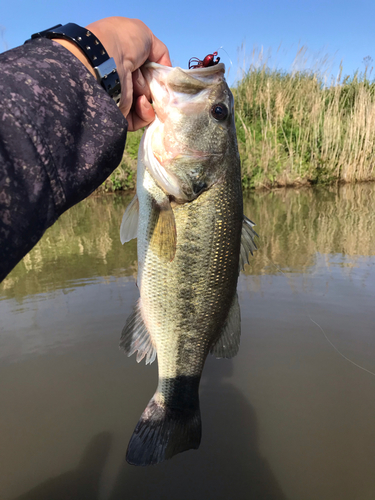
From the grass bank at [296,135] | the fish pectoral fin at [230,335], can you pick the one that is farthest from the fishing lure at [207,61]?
the grass bank at [296,135]

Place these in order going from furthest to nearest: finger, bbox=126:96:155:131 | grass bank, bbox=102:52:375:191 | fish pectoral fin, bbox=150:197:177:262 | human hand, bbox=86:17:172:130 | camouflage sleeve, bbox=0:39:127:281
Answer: grass bank, bbox=102:52:375:191, finger, bbox=126:96:155:131, fish pectoral fin, bbox=150:197:177:262, human hand, bbox=86:17:172:130, camouflage sleeve, bbox=0:39:127:281

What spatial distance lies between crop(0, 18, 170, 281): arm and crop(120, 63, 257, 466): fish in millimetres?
505

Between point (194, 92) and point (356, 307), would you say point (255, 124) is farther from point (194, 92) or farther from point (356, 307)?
point (194, 92)

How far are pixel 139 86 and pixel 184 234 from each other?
2.46 feet

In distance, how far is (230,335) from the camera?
6.05 ft

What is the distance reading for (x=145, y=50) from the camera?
64.0 inches

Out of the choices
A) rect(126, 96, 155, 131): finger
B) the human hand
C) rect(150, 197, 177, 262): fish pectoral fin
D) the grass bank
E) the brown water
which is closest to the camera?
the human hand

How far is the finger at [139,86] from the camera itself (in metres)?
1.71

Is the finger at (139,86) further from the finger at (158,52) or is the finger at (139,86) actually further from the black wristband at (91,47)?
the black wristband at (91,47)

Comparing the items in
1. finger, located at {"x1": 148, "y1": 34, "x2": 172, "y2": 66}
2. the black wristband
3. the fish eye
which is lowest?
the fish eye

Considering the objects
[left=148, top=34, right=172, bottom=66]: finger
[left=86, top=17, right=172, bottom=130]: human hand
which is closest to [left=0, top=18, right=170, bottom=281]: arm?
[left=86, top=17, right=172, bottom=130]: human hand

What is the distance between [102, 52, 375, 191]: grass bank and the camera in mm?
11688

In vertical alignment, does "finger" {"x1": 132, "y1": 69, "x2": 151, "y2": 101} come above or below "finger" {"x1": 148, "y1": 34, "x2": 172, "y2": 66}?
below

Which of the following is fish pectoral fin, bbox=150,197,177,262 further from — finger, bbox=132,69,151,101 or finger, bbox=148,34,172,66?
finger, bbox=148,34,172,66
